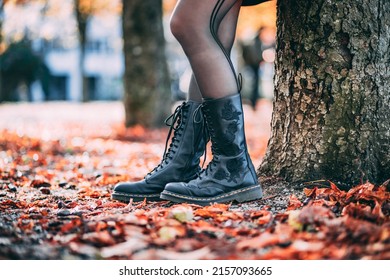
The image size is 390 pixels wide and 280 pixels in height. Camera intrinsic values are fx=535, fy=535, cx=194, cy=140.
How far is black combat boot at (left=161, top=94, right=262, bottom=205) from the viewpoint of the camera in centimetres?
264

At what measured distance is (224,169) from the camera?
268 centimetres

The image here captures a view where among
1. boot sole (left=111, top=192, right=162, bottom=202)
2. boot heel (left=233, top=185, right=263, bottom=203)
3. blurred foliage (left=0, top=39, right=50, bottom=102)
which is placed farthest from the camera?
blurred foliage (left=0, top=39, right=50, bottom=102)

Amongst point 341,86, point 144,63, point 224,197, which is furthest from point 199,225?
point 144,63

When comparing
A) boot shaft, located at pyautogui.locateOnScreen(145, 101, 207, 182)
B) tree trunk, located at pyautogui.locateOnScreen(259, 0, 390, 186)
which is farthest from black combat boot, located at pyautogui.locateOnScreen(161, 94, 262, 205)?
tree trunk, located at pyautogui.locateOnScreen(259, 0, 390, 186)

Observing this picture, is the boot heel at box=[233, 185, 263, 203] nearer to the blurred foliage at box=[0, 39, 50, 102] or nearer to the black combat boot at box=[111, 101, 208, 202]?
the black combat boot at box=[111, 101, 208, 202]

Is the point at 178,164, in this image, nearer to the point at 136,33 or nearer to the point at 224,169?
the point at 224,169

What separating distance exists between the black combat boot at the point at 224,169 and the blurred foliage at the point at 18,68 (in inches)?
1103

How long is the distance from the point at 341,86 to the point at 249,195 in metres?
0.73

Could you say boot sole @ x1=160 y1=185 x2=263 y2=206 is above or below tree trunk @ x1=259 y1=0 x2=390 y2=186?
below

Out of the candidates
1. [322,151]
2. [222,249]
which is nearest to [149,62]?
[322,151]

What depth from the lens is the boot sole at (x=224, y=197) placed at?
8.67 ft

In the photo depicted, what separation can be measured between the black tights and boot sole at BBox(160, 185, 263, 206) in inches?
19.4
